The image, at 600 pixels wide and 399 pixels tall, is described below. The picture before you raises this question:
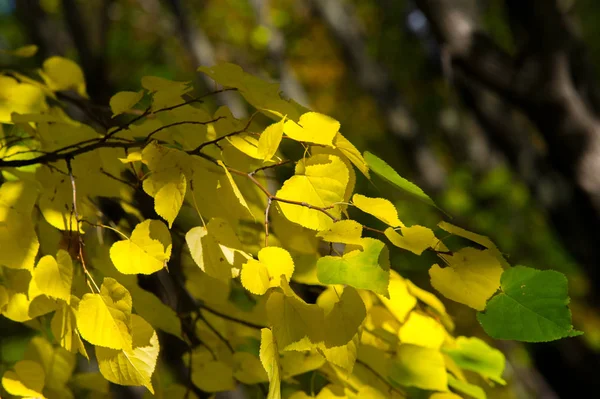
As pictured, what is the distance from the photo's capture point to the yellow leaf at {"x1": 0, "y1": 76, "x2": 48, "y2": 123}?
86 cm

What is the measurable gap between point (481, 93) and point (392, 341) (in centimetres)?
233

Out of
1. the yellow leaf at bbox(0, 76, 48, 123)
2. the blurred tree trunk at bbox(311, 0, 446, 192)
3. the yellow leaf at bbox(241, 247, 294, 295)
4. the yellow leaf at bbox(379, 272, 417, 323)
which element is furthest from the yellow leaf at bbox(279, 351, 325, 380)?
the blurred tree trunk at bbox(311, 0, 446, 192)

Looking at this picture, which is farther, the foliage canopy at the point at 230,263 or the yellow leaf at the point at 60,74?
the yellow leaf at the point at 60,74

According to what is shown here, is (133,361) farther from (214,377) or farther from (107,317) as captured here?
(214,377)

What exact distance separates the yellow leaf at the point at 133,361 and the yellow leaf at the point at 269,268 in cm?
15

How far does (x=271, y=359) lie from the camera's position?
581 mm

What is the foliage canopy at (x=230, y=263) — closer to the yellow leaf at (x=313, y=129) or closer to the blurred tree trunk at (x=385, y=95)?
the yellow leaf at (x=313, y=129)

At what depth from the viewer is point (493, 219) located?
397 cm

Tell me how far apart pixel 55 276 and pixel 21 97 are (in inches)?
13.7

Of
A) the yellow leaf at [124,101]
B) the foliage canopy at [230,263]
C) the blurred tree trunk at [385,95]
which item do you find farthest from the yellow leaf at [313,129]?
the blurred tree trunk at [385,95]

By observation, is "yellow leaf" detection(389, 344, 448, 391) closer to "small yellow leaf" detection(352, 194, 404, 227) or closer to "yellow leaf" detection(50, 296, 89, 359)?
"small yellow leaf" detection(352, 194, 404, 227)

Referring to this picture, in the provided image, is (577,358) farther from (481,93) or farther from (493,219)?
(481,93)

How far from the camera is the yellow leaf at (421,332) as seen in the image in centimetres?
85

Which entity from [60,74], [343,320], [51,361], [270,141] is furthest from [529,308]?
[60,74]
